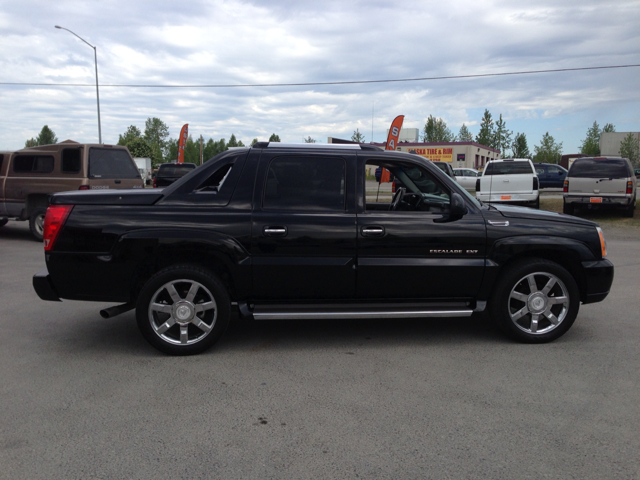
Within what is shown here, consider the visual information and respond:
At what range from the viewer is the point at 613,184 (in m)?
16.2

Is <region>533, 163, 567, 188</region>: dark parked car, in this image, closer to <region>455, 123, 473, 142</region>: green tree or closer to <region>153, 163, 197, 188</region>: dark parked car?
<region>153, 163, 197, 188</region>: dark parked car

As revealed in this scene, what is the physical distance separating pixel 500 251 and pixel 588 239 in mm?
881

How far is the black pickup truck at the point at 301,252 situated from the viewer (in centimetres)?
461

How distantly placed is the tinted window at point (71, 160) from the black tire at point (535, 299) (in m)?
9.58

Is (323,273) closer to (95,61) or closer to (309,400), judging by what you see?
(309,400)

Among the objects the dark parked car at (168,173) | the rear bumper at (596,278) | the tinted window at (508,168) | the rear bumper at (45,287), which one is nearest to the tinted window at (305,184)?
the rear bumper at (45,287)

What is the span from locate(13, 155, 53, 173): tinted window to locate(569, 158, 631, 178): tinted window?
14302mm

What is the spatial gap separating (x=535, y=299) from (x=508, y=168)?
14.7 metres

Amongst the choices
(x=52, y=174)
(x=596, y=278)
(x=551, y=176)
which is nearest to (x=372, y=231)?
(x=596, y=278)

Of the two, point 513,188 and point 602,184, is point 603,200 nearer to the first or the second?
point 602,184

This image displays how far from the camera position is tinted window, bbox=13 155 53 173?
38.5 feet

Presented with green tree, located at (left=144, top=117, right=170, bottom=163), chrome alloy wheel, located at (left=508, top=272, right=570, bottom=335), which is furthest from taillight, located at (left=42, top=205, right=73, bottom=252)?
green tree, located at (left=144, top=117, right=170, bottom=163)

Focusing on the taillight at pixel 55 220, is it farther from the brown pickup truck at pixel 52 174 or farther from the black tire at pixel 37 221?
the black tire at pixel 37 221

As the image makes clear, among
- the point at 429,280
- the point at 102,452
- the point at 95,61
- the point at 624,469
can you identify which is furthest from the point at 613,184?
the point at 95,61
